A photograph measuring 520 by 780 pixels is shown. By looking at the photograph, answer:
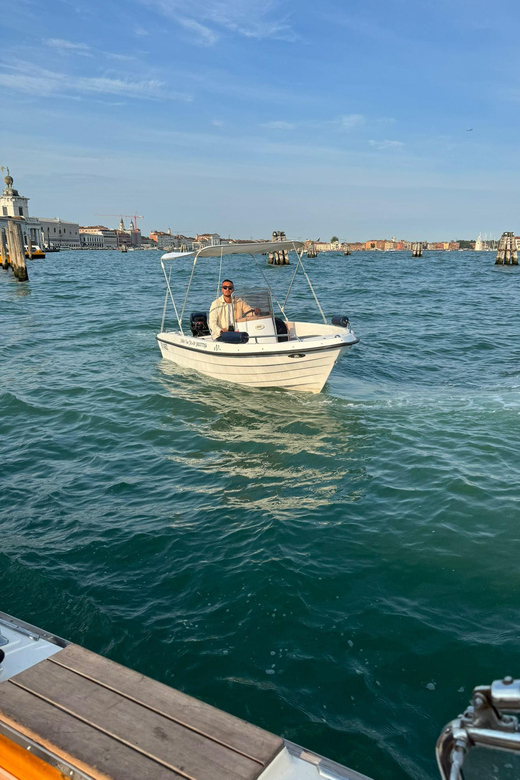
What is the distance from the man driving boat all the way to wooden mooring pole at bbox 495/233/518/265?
201 ft

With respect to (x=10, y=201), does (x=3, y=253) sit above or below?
below

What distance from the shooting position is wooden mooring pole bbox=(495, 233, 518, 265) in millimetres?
66688

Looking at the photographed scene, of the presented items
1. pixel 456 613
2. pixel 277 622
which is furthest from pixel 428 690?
pixel 277 622

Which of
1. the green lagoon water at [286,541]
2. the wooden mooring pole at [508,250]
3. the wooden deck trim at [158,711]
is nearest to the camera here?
the wooden deck trim at [158,711]

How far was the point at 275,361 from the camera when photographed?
12.3 meters

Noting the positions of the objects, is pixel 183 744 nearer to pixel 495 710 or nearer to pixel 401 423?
pixel 495 710

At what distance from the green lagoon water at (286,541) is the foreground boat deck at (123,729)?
1.48m

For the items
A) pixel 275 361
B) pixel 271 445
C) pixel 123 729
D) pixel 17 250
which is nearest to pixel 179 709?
pixel 123 729

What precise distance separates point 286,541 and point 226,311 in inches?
309

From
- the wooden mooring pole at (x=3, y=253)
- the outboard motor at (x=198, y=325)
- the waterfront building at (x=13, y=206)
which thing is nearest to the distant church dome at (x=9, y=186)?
the waterfront building at (x=13, y=206)

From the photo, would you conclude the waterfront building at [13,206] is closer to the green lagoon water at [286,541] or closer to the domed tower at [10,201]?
the domed tower at [10,201]

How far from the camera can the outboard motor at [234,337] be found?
12.4 m

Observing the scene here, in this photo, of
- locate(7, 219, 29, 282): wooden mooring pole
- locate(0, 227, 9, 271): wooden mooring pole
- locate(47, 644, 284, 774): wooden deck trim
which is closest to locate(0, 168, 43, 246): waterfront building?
locate(0, 227, 9, 271): wooden mooring pole

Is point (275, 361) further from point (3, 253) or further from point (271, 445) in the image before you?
point (3, 253)
